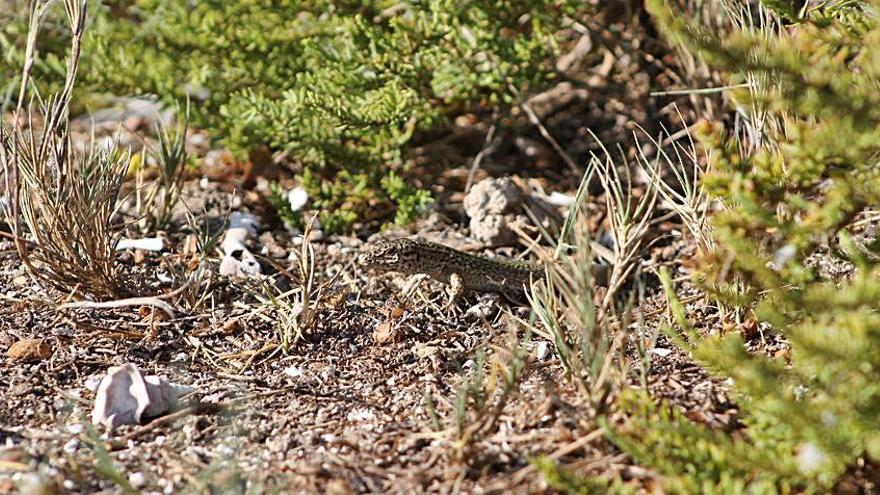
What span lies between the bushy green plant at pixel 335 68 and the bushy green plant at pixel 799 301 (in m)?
2.29

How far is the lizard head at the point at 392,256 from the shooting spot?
15.6 feet

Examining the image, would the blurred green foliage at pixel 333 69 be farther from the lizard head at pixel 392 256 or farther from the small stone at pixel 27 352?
the small stone at pixel 27 352

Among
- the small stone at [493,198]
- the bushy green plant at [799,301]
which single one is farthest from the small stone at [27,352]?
the bushy green plant at [799,301]

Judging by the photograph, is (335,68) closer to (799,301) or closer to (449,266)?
(449,266)

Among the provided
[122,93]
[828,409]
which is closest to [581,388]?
[828,409]

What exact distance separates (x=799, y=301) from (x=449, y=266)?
2106mm

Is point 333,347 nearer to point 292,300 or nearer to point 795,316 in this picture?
point 292,300

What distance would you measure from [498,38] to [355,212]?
1.19m

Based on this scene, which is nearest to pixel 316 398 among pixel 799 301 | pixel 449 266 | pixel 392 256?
pixel 392 256

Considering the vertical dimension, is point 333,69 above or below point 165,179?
above

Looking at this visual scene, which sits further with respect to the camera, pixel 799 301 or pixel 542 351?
pixel 542 351

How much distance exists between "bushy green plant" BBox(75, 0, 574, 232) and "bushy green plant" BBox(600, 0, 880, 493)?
7.51 feet

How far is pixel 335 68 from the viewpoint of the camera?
5.32 metres

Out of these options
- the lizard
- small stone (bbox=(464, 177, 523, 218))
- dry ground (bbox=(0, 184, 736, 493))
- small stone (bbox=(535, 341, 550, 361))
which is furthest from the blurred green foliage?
small stone (bbox=(535, 341, 550, 361))
